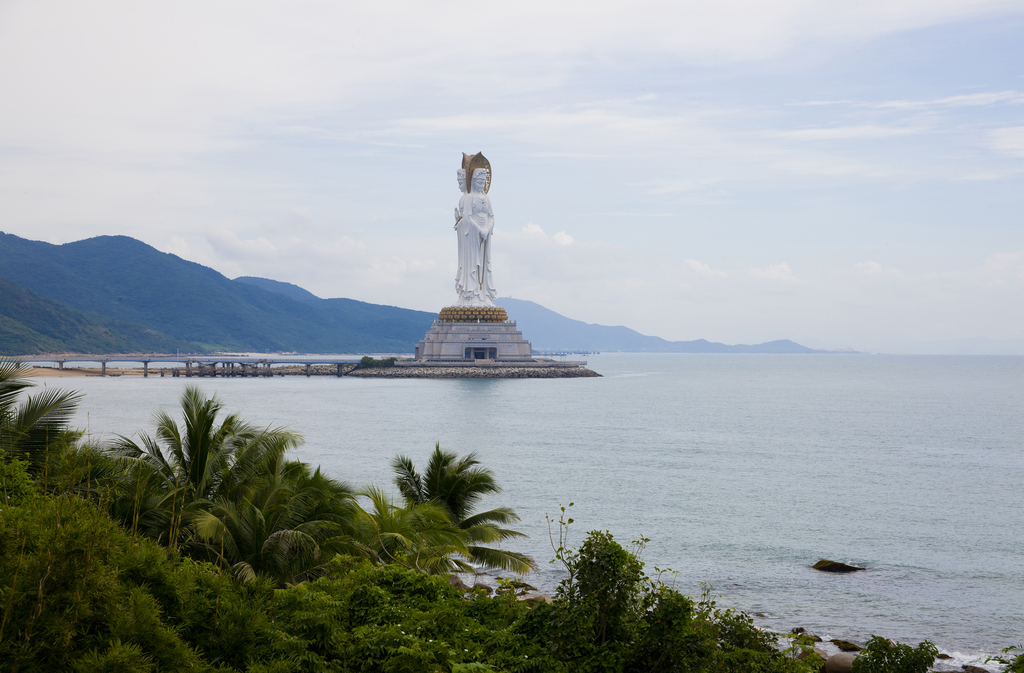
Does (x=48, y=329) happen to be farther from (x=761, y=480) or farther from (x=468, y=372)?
(x=761, y=480)

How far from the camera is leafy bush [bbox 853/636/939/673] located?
9805 millimetres

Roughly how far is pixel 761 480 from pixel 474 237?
57337mm

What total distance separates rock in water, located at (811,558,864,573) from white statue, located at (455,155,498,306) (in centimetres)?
6721

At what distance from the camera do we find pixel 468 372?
79.7m

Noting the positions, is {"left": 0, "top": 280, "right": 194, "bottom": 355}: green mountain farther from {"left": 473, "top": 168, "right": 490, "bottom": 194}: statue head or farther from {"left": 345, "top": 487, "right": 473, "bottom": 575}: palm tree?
{"left": 345, "top": 487, "right": 473, "bottom": 575}: palm tree

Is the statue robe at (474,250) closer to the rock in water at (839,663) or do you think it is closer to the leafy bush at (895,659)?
the rock in water at (839,663)

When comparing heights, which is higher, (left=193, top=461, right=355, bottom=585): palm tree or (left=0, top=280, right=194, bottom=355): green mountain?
(left=0, top=280, right=194, bottom=355): green mountain

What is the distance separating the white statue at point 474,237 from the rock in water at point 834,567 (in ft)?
Result: 221

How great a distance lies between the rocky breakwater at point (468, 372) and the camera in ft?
262

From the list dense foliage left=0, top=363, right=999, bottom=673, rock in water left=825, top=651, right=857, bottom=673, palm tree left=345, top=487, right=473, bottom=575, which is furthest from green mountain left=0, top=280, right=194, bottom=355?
rock in water left=825, top=651, right=857, bottom=673

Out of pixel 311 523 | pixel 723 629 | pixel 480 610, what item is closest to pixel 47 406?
pixel 311 523

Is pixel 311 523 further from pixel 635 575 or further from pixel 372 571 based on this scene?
pixel 635 575

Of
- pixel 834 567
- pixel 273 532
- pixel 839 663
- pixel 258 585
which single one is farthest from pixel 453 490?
pixel 834 567

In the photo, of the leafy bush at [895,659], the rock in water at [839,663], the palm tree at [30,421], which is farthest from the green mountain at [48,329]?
the leafy bush at [895,659]
